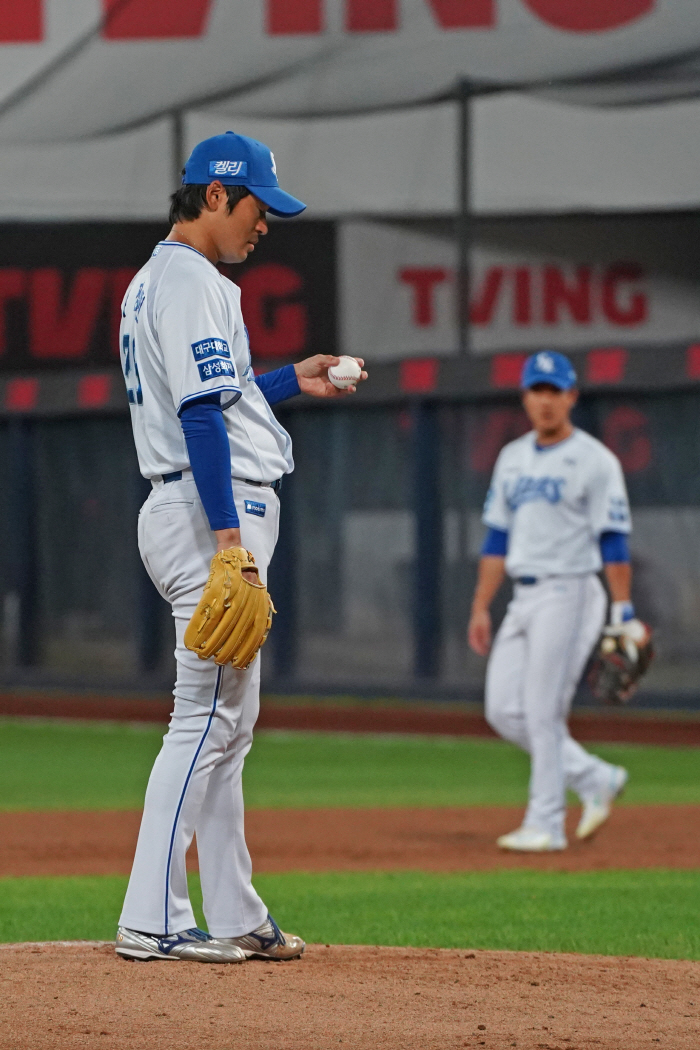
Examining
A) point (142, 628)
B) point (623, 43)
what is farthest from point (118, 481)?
point (623, 43)

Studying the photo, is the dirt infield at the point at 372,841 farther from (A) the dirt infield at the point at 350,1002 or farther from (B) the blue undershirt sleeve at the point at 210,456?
(B) the blue undershirt sleeve at the point at 210,456

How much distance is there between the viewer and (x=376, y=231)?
2075cm

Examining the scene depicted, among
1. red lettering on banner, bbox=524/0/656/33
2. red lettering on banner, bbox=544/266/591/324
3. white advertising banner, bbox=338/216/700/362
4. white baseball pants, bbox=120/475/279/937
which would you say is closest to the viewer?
white baseball pants, bbox=120/475/279/937

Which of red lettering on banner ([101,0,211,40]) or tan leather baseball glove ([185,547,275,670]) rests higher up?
red lettering on banner ([101,0,211,40])

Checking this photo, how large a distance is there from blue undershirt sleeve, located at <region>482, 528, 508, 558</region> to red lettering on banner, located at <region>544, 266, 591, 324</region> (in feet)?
41.8

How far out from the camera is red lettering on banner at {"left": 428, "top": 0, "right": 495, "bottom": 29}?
70.0 ft

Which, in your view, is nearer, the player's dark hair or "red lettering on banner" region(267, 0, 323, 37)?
the player's dark hair

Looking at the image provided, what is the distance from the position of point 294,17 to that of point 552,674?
17.2 m

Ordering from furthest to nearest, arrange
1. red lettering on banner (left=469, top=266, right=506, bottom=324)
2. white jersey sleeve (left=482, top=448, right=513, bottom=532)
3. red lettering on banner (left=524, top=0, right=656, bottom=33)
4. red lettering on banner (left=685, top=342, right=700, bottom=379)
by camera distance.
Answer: red lettering on banner (left=524, top=0, right=656, bottom=33)
red lettering on banner (left=469, top=266, right=506, bottom=324)
red lettering on banner (left=685, top=342, right=700, bottom=379)
white jersey sleeve (left=482, top=448, right=513, bottom=532)

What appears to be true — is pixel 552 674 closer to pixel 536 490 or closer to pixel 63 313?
pixel 536 490

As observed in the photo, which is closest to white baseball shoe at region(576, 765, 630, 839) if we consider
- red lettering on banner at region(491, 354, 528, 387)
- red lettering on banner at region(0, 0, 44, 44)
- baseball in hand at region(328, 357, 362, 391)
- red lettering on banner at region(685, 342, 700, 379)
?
baseball in hand at region(328, 357, 362, 391)

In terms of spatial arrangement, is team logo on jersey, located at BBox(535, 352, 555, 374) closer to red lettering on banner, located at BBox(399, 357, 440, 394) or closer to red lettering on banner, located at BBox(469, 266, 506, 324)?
red lettering on banner, located at BBox(399, 357, 440, 394)

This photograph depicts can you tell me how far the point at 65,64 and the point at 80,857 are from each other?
18338mm

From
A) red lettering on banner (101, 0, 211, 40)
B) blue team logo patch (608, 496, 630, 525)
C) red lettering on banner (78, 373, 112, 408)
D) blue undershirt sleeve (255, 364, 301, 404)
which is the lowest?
blue team logo patch (608, 496, 630, 525)
